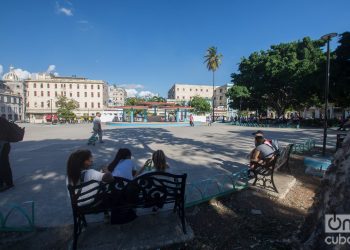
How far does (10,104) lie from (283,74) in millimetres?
84762

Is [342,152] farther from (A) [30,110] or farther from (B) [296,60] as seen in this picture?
(A) [30,110]

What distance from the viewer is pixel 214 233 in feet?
10.7

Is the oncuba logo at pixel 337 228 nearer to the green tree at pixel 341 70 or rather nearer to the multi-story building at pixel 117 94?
the green tree at pixel 341 70

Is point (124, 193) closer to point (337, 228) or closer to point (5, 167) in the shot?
point (337, 228)

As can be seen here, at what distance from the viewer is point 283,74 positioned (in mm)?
31750

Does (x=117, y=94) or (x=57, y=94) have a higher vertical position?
(x=117, y=94)

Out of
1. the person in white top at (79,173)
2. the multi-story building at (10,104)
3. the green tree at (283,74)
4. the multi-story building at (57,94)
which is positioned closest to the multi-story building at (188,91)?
the multi-story building at (57,94)

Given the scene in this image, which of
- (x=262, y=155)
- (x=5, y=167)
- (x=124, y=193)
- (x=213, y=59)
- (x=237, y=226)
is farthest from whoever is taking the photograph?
(x=213, y=59)

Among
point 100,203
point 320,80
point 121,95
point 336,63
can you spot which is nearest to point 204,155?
point 100,203

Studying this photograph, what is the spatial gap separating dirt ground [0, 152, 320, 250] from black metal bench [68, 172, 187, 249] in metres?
0.41

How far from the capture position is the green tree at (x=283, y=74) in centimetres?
2939

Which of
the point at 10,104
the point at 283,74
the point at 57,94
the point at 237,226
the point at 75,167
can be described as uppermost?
the point at 57,94

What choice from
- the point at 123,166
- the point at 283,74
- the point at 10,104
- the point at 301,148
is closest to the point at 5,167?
the point at 123,166

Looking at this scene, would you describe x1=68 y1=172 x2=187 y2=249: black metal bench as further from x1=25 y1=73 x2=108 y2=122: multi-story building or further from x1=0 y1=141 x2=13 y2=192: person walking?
x1=25 y1=73 x2=108 y2=122: multi-story building
